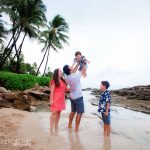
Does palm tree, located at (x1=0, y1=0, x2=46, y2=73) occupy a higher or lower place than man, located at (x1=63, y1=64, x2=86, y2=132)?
higher

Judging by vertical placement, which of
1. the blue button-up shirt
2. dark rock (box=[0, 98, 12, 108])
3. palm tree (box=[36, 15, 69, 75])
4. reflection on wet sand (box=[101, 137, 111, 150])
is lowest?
reflection on wet sand (box=[101, 137, 111, 150])

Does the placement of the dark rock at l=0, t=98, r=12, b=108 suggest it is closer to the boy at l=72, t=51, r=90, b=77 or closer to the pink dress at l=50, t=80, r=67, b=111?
the pink dress at l=50, t=80, r=67, b=111

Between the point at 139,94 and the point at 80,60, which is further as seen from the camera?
the point at 139,94

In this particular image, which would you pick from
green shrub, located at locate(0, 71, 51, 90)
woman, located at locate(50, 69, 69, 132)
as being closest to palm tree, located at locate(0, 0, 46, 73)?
green shrub, located at locate(0, 71, 51, 90)

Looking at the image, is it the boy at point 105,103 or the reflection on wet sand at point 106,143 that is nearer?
the reflection on wet sand at point 106,143

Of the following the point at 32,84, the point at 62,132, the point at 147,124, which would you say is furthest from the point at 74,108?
the point at 32,84

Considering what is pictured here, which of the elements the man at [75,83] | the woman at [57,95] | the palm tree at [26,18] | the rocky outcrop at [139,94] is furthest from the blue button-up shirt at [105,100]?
the palm tree at [26,18]

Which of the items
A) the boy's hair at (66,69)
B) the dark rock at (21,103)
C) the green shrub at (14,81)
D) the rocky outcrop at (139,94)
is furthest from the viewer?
the green shrub at (14,81)

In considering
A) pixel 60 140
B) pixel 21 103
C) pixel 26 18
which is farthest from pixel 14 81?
pixel 60 140

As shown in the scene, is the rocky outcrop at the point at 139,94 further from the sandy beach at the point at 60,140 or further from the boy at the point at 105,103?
the sandy beach at the point at 60,140

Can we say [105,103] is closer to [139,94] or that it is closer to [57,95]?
[57,95]

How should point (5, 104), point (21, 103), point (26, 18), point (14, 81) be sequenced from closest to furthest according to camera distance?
point (5, 104) < point (21, 103) < point (14, 81) < point (26, 18)

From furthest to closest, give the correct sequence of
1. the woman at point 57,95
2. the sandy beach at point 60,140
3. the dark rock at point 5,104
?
the dark rock at point 5,104, the woman at point 57,95, the sandy beach at point 60,140

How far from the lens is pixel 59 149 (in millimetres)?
5254
